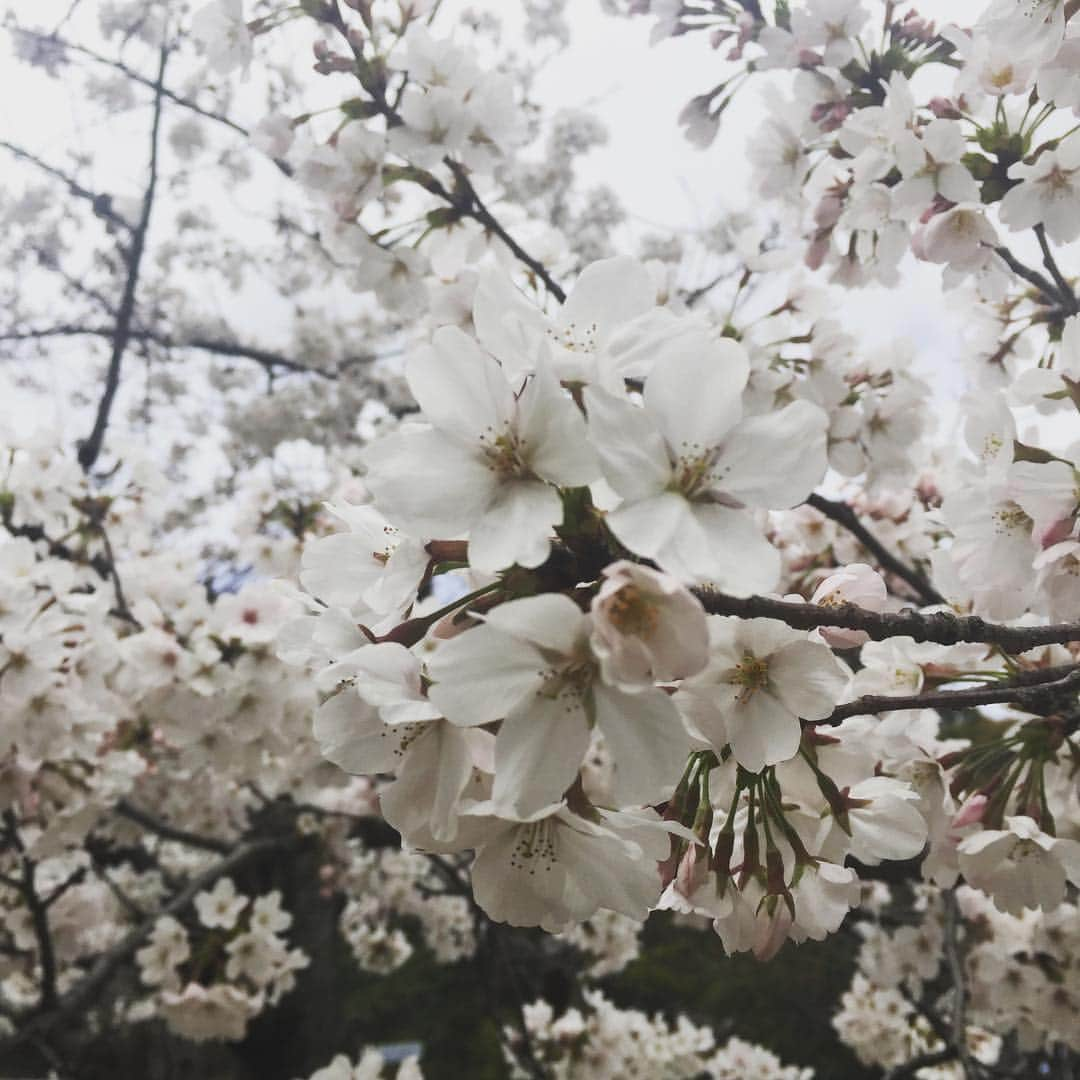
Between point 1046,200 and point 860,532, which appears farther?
point 860,532

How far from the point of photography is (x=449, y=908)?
573 centimetres

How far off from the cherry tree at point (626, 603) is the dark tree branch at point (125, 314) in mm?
31

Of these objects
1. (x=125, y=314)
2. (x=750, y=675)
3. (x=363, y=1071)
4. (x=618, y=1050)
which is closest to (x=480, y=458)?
(x=750, y=675)

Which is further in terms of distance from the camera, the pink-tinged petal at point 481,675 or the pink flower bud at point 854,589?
the pink flower bud at point 854,589

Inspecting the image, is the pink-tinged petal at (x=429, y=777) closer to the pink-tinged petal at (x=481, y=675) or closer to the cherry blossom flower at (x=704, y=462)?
the pink-tinged petal at (x=481, y=675)

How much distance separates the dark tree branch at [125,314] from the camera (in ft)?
13.6

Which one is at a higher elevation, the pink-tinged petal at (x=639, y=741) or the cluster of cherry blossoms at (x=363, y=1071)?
the pink-tinged petal at (x=639, y=741)

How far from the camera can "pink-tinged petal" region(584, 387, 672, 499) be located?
0.62m

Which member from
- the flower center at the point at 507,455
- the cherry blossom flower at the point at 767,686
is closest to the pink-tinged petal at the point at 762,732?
the cherry blossom flower at the point at 767,686

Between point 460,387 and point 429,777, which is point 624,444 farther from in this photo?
point 429,777

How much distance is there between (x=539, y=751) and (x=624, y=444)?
0.81 feet

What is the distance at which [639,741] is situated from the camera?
651mm

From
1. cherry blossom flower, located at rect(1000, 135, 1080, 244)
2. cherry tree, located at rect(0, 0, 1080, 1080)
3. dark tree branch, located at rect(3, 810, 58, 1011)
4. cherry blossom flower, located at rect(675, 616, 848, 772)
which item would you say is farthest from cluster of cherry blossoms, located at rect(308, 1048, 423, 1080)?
cherry blossom flower, located at rect(1000, 135, 1080, 244)

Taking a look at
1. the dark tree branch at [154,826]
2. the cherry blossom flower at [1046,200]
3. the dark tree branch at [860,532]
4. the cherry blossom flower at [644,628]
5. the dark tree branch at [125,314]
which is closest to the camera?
the cherry blossom flower at [644,628]
